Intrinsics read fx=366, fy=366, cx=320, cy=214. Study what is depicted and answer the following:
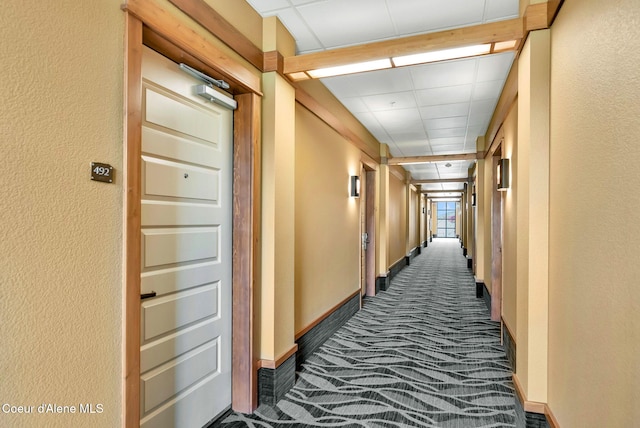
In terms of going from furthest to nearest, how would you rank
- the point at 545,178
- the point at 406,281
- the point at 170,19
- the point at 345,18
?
the point at 406,281 → the point at 345,18 → the point at 545,178 → the point at 170,19

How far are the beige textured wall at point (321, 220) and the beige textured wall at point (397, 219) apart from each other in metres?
3.27

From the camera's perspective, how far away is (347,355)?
3725 millimetres

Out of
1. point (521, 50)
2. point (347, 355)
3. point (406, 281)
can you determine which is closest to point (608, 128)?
point (521, 50)

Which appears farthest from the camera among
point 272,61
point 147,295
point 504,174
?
point 504,174

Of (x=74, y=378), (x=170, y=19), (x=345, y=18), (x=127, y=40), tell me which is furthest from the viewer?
(x=345, y=18)

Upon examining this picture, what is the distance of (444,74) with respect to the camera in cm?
363

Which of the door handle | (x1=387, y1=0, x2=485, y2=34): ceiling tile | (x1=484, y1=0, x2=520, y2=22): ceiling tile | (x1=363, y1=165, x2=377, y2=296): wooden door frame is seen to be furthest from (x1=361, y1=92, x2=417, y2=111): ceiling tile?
the door handle

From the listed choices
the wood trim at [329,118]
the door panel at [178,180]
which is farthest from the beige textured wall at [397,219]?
the door panel at [178,180]

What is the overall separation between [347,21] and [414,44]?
578 mm

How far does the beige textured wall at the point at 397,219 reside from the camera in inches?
337

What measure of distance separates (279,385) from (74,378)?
1.66 metres

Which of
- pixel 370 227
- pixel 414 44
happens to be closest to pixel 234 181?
pixel 414 44

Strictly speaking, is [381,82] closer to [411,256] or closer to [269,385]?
[269,385]

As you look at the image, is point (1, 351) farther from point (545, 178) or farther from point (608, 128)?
point (545, 178)
